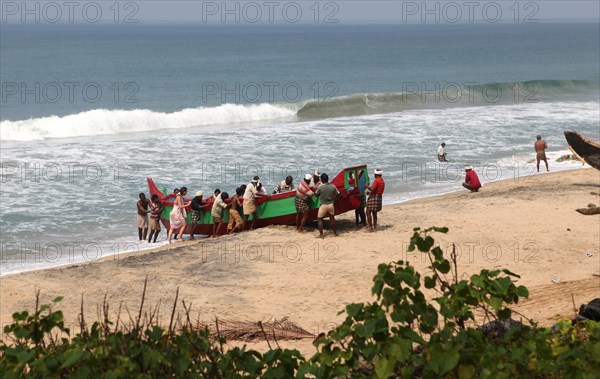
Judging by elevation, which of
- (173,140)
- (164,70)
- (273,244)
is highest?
(164,70)

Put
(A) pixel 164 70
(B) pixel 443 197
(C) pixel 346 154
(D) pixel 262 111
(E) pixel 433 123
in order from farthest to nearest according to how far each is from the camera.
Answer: (A) pixel 164 70 → (D) pixel 262 111 → (E) pixel 433 123 → (C) pixel 346 154 → (B) pixel 443 197

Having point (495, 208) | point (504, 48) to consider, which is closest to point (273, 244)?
point (495, 208)

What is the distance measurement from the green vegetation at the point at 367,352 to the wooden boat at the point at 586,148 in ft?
40.5

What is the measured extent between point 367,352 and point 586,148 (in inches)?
535

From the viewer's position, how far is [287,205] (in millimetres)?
17250

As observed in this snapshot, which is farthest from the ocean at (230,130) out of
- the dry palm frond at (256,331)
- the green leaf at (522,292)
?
the green leaf at (522,292)

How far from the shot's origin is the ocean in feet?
70.5

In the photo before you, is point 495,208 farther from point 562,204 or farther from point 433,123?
point 433,123

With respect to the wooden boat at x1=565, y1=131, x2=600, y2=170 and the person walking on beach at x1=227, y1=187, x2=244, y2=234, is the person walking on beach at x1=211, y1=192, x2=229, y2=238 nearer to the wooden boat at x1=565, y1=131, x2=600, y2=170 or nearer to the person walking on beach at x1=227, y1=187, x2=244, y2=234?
the person walking on beach at x1=227, y1=187, x2=244, y2=234

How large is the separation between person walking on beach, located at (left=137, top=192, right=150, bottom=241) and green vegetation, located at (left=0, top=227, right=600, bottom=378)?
40.3ft

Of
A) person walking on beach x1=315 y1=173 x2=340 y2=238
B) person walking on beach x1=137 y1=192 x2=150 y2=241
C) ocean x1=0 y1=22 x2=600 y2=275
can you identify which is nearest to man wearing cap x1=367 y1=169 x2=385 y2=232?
person walking on beach x1=315 y1=173 x2=340 y2=238

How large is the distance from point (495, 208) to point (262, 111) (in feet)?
83.5

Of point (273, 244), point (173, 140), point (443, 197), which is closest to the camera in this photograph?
point (273, 244)

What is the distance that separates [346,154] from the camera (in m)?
28.6
